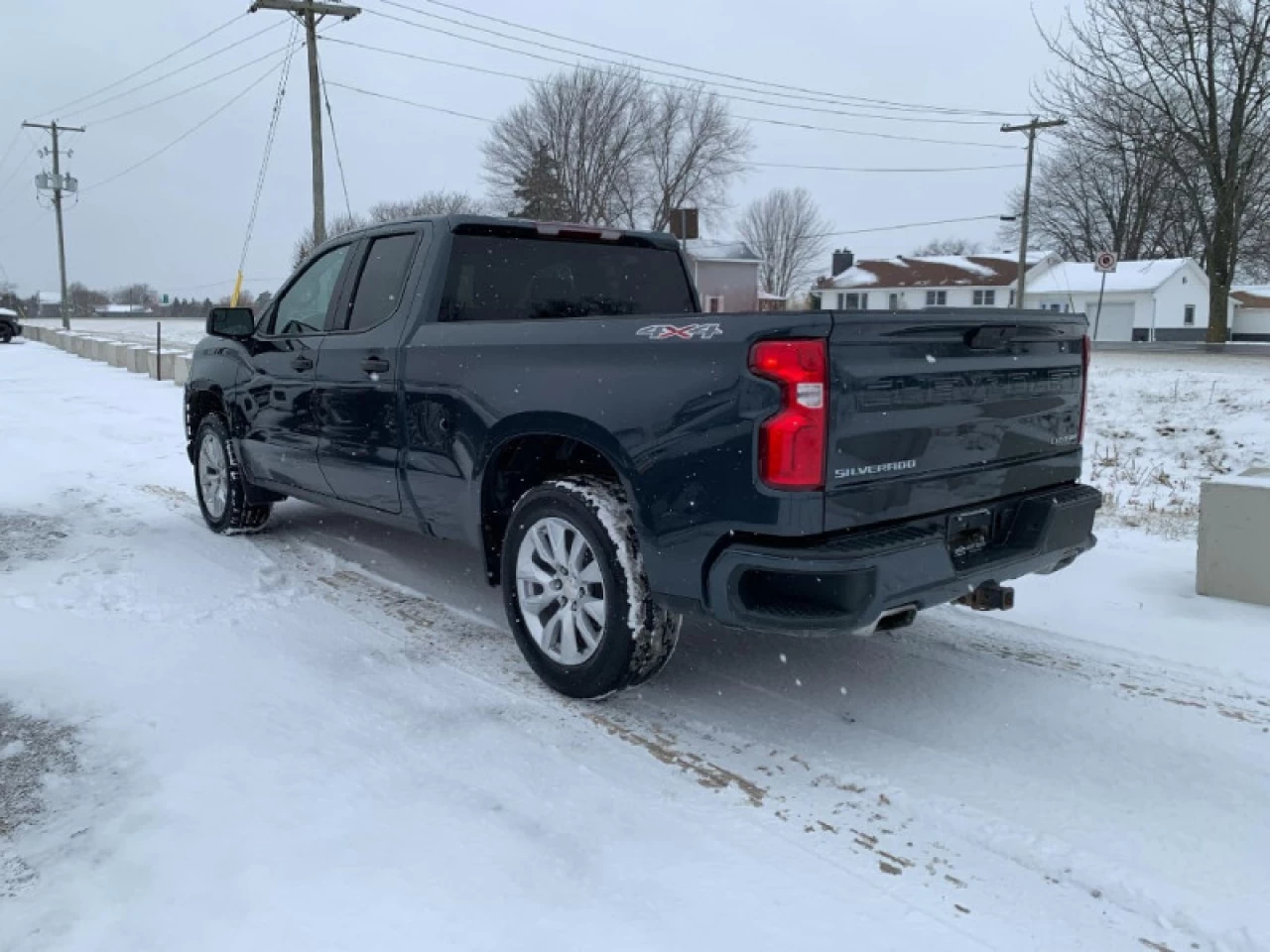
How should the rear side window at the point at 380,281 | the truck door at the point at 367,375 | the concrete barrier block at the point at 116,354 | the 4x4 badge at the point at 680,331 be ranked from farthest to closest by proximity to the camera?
the concrete barrier block at the point at 116,354 → the rear side window at the point at 380,281 → the truck door at the point at 367,375 → the 4x4 badge at the point at 680,331

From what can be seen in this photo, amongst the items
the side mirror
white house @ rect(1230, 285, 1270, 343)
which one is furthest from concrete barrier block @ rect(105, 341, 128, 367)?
white house @ rect(1230, 285, 1270, 343)

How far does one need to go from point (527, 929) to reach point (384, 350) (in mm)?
2952

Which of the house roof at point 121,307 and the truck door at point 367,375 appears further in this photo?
the house roof at point 121,307

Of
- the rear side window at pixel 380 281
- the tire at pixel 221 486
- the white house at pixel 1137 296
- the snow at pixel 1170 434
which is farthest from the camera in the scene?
the white house at pixel 1137 296

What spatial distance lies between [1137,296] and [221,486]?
178ft

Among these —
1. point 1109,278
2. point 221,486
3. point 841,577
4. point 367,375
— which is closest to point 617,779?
point 841,577

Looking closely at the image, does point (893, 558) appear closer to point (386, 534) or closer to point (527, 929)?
point (527, 929)

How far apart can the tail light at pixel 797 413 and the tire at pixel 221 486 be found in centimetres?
443

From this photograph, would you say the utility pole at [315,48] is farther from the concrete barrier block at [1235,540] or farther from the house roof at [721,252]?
the house roof at [721,252]

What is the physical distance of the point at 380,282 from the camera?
195 inches

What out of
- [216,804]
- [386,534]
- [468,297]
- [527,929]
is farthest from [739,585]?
[386,534]

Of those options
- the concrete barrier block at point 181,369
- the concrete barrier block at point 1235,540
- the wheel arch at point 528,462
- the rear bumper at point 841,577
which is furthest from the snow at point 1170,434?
the concrete barrier block at point 181,369

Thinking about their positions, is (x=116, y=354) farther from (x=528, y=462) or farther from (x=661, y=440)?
(x=661, y=440)

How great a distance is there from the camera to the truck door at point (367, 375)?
4.66 meters
